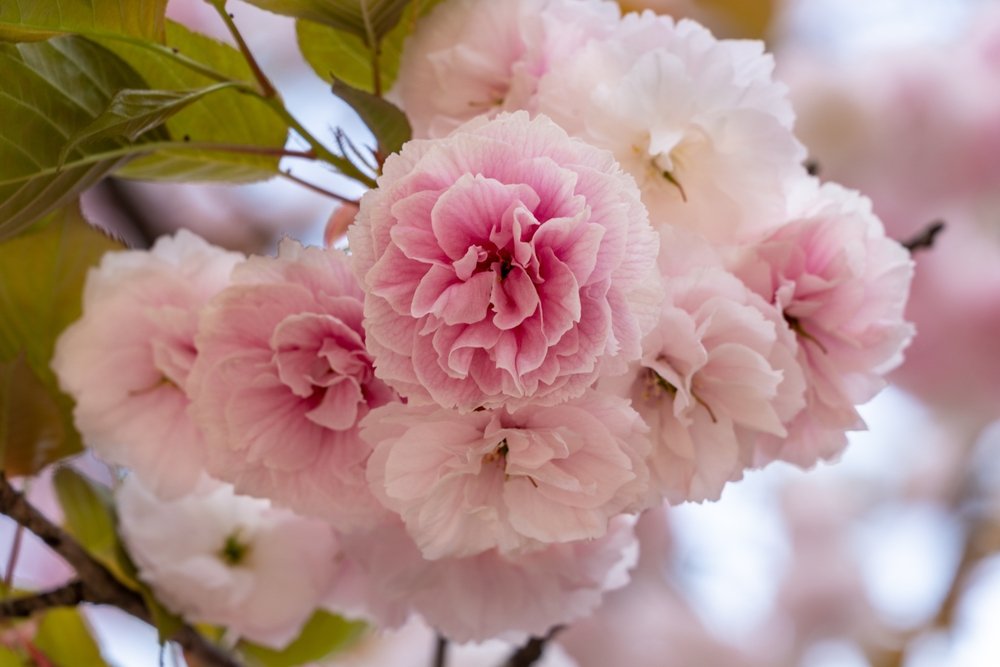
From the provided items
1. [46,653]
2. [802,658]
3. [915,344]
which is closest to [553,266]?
[46,653]

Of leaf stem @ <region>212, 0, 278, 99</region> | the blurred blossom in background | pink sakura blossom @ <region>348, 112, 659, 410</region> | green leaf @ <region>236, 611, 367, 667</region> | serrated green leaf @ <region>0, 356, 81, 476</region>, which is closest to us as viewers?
pink sakura blossom @ <region>348, 112, 659, 410</region>

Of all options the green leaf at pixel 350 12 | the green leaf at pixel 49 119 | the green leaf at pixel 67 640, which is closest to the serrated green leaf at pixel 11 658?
the green leaf at pixel 67 640

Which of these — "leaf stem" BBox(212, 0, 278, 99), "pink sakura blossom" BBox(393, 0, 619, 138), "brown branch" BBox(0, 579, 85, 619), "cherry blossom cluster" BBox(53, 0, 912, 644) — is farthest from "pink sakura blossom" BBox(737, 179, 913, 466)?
"brown branch" BBox(0, 579, 85, 619)

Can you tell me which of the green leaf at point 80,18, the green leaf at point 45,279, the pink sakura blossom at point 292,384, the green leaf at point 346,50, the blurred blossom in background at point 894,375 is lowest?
the blurred blossom in background at point 894,375

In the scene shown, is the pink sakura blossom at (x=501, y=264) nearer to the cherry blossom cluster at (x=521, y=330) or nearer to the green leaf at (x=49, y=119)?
the cherry blossom cluster at (x=521, y=330)

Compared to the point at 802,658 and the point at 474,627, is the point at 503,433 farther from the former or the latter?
the point at 802,658

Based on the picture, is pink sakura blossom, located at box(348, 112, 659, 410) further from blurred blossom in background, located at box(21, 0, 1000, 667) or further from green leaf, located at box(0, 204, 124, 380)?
blurred blossom in background, located at box(21, 0, 1000, 667)

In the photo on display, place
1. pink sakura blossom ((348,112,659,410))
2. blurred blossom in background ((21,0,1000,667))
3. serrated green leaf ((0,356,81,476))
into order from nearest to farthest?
pink sakura blossom ((348,112,659,410)) < serrated green leaf ((0,356,81,476)) < blurred blossom in background ((21,0,1000,667))
